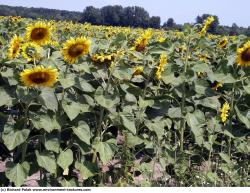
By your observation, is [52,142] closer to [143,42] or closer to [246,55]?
[143,42]

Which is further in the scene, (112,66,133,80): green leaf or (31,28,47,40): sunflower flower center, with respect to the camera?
(112,66,133,80): green leaf

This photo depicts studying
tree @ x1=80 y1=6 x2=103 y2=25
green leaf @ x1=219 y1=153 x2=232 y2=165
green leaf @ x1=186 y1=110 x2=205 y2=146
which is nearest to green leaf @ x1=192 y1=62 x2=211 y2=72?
green leaf @ x1=186 y1=110 x2=205 y2=146

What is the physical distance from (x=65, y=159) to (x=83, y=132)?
26cm

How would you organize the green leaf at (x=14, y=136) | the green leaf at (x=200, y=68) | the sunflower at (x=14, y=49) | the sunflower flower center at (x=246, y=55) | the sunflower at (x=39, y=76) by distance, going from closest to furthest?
the sunflower at (x=39, y=76)
the green leaf at (x=14, y=136)
the sunflower at (x=14, y=49)
the sunflower flower center at (x=246, y=55)
the green leaf at (x=200, y=68)

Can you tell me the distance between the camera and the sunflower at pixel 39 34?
13.3ft

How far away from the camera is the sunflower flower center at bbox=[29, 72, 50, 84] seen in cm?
360

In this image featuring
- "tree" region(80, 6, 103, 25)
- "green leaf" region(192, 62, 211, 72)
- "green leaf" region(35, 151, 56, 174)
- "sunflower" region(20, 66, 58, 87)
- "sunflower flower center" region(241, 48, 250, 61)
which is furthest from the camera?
"tree" region(80, 6, 103, 25)

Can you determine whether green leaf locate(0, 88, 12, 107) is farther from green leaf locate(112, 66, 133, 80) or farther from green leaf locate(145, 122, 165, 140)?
green leaf locate(145, 122, 165, 140)

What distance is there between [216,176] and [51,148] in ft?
4.84

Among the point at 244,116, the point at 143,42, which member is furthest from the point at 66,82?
the point at 244,116

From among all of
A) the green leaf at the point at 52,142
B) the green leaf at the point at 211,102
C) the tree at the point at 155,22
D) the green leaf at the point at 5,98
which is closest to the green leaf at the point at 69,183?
the green leaf at the point at 52,142

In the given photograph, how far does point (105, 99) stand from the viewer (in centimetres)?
414

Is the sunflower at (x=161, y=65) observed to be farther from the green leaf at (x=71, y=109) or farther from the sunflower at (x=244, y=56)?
the green leaf at (x=71, y=109)

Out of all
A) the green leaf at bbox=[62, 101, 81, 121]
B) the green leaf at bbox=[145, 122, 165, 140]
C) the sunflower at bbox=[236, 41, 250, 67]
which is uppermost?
the sunflower at bbox=[236, 41, 250, 67]
